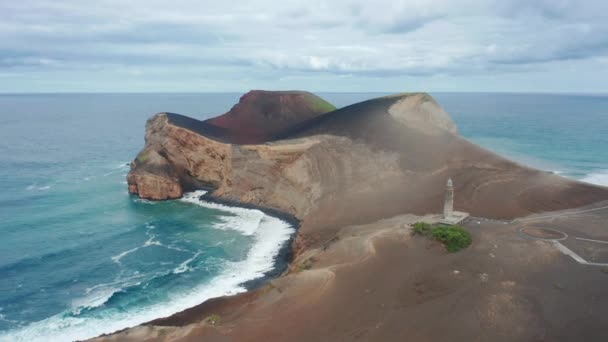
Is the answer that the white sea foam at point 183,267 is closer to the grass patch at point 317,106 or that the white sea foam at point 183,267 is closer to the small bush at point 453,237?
the small bush at point 453,237

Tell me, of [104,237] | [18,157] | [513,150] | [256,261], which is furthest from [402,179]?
[18,157]

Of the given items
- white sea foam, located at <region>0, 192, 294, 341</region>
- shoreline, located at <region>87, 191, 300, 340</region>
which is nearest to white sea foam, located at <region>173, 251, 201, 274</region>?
white sea foam, located at <region>0, 192, 294, 341</region>

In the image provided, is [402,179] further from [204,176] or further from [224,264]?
[204,176]

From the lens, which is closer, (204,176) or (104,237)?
(104,237)

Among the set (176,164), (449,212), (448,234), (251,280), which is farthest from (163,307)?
(176,164)

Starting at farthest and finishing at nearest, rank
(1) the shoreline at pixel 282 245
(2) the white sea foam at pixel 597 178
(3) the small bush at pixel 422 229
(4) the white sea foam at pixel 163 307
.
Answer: (2) the white sea foam at pixel 597 178, (1) the shoreline at pixel 282 245, (3) the small bush at pixel 422 229, (4) the white sea foam at pixel 163 307

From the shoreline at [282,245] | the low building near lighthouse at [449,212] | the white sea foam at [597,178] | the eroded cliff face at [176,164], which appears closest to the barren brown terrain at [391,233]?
the eroded cliff face at [176,164]
